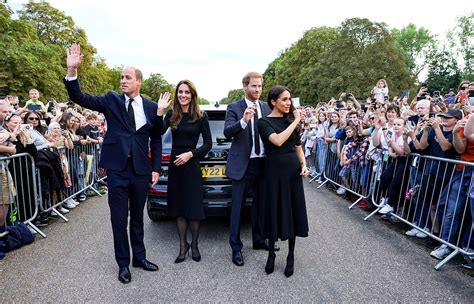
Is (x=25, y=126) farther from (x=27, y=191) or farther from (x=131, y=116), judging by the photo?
(x=131, y=116)

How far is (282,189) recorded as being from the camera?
3902 mm

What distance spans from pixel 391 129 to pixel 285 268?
3690 mm

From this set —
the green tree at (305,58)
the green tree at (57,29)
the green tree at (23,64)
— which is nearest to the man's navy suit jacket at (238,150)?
the green tree at (23,64)

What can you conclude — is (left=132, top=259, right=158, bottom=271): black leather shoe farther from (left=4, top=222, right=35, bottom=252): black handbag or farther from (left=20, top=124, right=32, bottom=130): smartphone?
(left=20, top=124, right=32, bottom=130): smartphone

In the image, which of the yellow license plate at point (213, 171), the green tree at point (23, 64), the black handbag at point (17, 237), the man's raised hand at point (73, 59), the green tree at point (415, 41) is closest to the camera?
the man's raised hand at point (73, 59)

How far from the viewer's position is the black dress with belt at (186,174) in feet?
14.1

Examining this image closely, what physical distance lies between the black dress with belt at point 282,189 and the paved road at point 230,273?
0.53 meters

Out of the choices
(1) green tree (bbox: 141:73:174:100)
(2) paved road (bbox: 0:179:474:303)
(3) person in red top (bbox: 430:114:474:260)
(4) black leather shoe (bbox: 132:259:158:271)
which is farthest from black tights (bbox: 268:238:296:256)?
(1) green tree (bbox: 141:73:174:100)

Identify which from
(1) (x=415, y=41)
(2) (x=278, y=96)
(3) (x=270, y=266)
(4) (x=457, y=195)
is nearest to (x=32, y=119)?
(2) (x=278, y=96)

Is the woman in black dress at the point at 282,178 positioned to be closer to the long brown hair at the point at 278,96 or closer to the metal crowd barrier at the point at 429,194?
the long brown hair at the point at 278,96

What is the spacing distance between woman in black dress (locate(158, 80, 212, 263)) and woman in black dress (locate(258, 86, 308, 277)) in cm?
82

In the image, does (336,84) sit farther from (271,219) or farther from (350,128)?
(271,219)

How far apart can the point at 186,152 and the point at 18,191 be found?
302cm

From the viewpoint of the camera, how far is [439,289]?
369 centimetres
